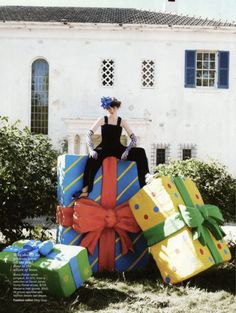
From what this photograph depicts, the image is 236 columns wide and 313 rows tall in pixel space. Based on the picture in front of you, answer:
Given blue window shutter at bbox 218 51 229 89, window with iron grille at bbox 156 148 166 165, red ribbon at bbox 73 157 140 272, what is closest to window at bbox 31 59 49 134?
window with iron grille at bbox 156 148 166 165

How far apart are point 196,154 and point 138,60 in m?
4.45

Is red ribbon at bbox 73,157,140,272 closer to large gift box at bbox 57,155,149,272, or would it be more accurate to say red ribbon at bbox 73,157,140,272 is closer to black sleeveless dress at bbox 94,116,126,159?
large gift box at bbox 57,155,149,272

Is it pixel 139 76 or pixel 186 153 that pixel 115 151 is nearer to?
pixel 186 153

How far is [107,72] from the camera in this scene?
18.3 meters

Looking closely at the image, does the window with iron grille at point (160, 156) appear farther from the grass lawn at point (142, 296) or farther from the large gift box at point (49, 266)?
the large gift box at point (49, 266)

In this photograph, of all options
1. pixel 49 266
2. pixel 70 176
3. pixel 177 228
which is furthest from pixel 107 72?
pixel 49 266

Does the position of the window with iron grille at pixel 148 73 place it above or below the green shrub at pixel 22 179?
above

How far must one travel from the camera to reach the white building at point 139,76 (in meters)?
18.0

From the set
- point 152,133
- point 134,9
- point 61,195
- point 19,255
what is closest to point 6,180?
point 61,195

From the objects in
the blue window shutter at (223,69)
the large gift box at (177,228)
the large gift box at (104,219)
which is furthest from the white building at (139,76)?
the large gift box at (177,228)

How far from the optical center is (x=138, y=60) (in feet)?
59.6

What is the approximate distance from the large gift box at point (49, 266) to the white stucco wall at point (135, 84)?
13.7 meters

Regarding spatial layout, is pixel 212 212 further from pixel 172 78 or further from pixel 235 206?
pixel 172 78

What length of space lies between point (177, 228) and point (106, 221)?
0.93 m
